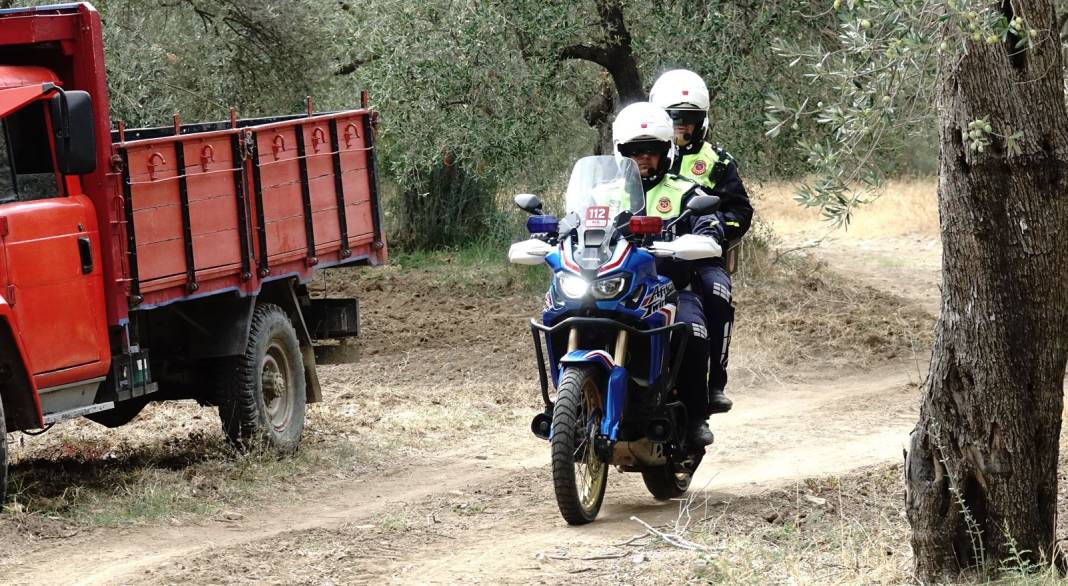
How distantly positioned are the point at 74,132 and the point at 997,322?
4.35 meters

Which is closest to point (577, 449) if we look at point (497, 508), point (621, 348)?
point (621, 348)

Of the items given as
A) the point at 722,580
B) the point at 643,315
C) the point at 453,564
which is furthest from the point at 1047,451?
the point at 453,564

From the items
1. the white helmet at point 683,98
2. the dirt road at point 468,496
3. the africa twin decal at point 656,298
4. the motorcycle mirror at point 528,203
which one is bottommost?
the dirt road at point 468,496

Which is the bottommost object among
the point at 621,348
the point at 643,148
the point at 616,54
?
the point at 621,348

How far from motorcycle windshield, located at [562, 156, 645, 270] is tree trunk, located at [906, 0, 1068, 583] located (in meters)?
1.80

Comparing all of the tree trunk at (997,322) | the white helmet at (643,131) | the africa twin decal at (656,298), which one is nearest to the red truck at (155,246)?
the white helmet at (643,131)

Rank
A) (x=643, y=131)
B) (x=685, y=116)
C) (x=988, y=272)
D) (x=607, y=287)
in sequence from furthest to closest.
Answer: (x=685, y=116) < (x=643, y=131) < (x=607, y=287) < (x=988, y=272)

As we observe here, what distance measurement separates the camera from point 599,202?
260 inches

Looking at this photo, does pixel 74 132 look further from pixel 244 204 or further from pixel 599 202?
pixel 599 202

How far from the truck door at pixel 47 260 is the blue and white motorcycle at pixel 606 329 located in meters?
2.15

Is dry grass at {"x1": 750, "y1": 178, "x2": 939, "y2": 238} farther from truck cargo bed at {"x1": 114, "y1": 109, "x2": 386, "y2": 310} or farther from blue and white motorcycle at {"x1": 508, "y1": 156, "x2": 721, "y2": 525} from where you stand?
blue and white motorcycle at {"x1": 508, "y1": 156, "x2": 721, "y2": 525}

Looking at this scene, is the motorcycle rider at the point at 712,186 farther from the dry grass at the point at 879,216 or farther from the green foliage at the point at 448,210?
the dry grass at the point at 879,216

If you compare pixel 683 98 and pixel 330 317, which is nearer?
pixel 683 98

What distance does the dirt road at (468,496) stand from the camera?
5.79m
